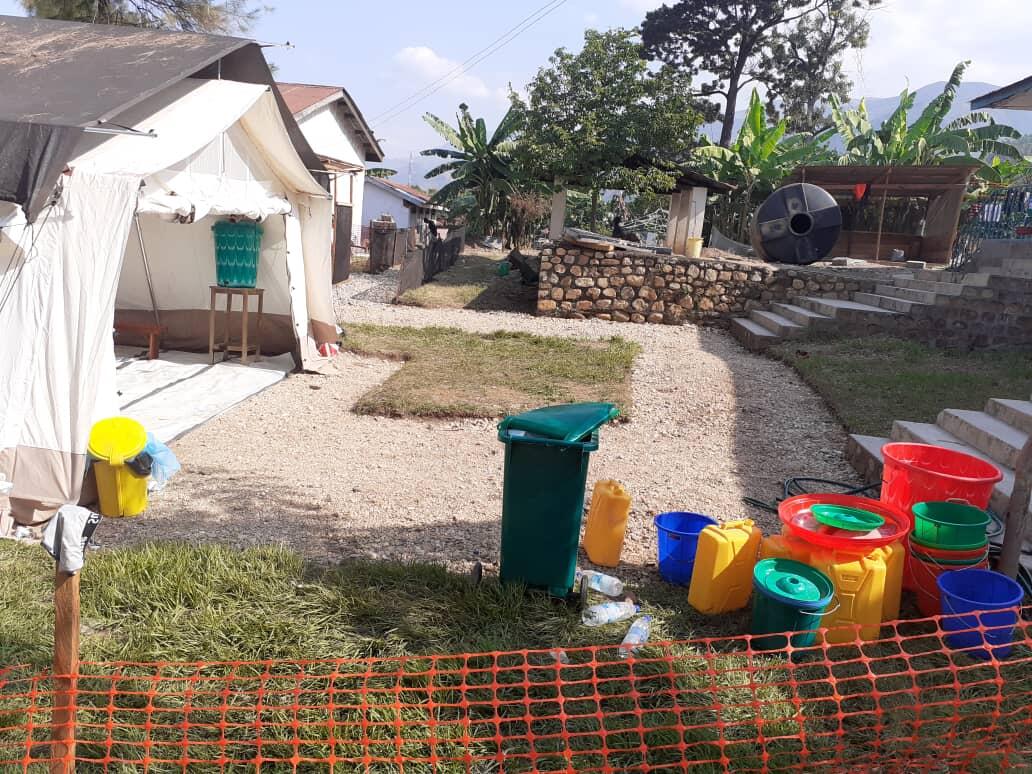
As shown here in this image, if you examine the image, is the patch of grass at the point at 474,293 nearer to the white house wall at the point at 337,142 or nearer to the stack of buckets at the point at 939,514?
the white house wall at the point at 337,142

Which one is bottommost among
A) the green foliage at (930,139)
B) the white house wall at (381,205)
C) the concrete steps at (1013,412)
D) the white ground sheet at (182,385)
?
the white ground sheet at (182,385)

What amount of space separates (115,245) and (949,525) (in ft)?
16.9

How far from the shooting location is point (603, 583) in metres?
3.88

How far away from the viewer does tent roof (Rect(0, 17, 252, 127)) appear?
17.1 ft

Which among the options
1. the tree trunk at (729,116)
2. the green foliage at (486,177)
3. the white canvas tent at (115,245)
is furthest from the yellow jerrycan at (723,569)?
the tree trunk at (729,116)

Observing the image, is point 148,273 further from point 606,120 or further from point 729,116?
point 729,116

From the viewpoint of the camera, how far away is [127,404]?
23.4ft

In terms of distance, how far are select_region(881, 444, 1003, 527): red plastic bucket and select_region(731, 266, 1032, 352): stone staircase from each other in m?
7.24

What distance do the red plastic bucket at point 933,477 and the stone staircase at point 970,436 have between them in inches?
28.2

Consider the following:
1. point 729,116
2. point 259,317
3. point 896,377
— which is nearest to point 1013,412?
A: point 896,377

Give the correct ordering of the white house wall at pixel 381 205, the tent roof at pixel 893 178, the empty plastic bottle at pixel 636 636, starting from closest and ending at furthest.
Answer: the empty plastic bottle at pixel 636 636
the tent roof at pixel 893 178
the white house wall at pixel 381 205

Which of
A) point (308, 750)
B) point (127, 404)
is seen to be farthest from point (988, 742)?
point (127, 404)

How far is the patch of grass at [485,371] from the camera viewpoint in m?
7.44

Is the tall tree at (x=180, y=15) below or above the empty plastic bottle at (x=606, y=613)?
above
